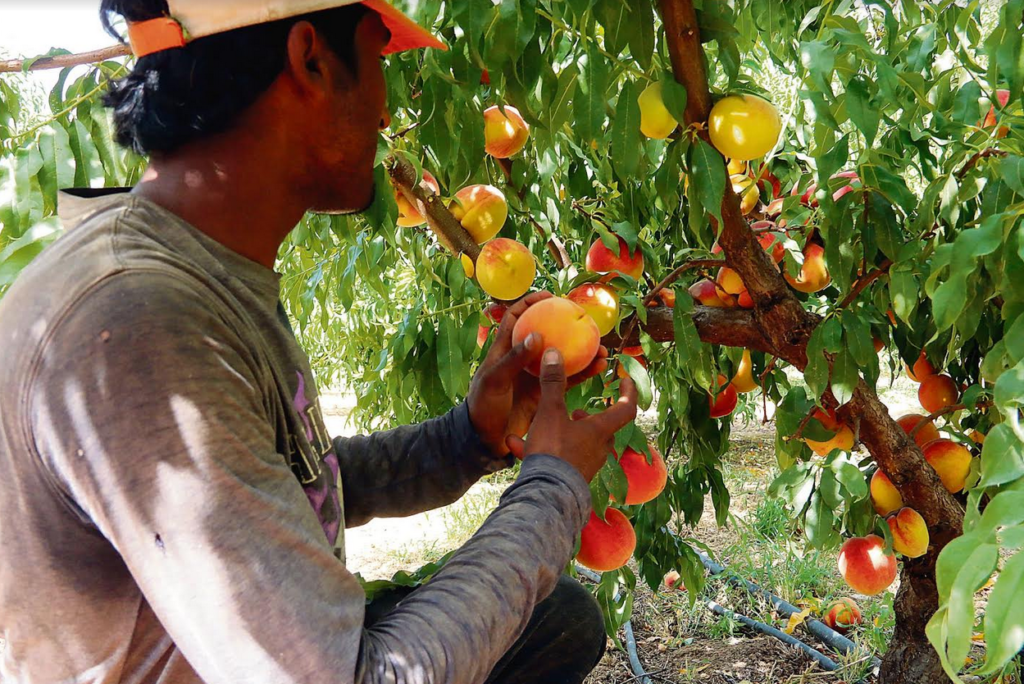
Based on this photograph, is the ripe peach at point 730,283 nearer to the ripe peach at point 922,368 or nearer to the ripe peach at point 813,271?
the ripe peach at point 813,271

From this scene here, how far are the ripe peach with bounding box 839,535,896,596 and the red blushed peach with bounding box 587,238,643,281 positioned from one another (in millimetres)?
875

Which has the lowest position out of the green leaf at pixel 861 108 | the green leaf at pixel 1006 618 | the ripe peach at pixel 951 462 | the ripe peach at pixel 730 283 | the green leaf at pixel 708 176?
the ripe peach at pixel 951 462

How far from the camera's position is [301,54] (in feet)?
3.26

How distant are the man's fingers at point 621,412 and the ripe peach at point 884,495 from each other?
901mm

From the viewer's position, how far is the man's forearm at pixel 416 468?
1.52 metres

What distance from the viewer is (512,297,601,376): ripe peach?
1373mm

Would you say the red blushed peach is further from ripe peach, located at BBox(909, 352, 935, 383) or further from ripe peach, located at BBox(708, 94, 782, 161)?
ripe peach, located at BBox(909, 352, 935, 383)

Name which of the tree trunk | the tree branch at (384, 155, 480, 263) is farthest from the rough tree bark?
the tree branch at (384, 155, 480, 263)

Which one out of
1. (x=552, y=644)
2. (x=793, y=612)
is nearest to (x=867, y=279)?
(x=552, y=644)

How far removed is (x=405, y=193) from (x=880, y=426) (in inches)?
43.7

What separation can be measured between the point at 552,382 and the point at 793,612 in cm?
229

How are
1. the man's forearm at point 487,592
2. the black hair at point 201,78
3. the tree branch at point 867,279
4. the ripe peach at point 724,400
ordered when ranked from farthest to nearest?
the ripe peach at point 724,400 < the tree branch at point 867,279 < the black hair at point 201,78 < the man's forearm at point 487,592

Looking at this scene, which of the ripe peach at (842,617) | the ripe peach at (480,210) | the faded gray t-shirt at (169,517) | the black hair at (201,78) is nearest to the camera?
the faded gray t-shirt at (169,517)

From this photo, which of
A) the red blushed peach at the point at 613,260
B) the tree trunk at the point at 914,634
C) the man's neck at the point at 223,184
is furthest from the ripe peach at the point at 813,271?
the man's neck at the point at 223,184
